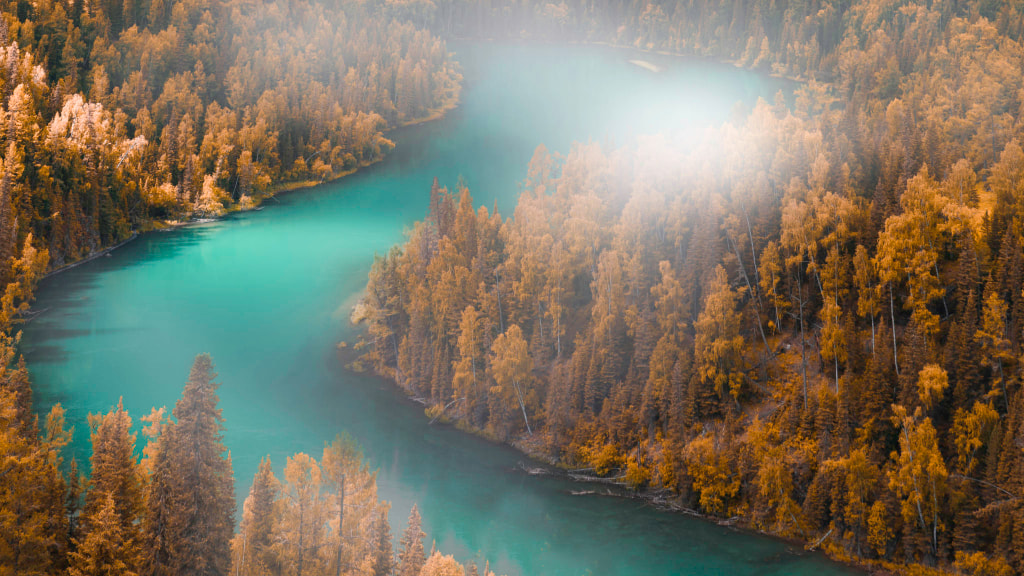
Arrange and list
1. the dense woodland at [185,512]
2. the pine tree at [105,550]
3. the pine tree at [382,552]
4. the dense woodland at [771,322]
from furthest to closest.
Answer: the dense woodland at [771,322] < the pine tree at [382,552] < the dense woodland at [185,512] < the pine tree at [105,550]

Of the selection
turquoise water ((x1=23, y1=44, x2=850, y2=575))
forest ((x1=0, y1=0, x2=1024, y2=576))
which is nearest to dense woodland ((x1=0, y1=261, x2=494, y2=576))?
forest ((x1=0, y1=0, x2=1024, y2=576))

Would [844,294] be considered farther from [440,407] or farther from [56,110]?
[56,110]

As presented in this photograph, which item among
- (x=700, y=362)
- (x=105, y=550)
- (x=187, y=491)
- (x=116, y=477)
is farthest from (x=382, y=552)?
(x=700, y=362)

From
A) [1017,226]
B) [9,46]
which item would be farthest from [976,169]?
[9,46]

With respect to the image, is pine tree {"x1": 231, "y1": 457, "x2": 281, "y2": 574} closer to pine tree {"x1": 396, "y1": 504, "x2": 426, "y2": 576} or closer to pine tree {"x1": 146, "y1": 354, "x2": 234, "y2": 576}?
pine tree {"x1": 146, "y1": 354, "x2": 234, "y2": 576}

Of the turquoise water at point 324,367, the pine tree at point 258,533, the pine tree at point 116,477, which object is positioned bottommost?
the turquoise water at point 324,367

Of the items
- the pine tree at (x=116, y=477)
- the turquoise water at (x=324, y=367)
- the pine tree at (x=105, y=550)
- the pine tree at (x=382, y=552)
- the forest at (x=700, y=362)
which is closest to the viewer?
the pine tree at (x=105, y=550)

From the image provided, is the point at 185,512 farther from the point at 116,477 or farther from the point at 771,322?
the point at 771,322

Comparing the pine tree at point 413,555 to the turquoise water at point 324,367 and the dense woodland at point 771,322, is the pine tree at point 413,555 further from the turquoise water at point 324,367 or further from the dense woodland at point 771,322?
the dense woodland at point 771,322

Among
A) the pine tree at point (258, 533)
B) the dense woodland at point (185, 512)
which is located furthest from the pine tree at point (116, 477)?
the pine tree at point (258, 533)
